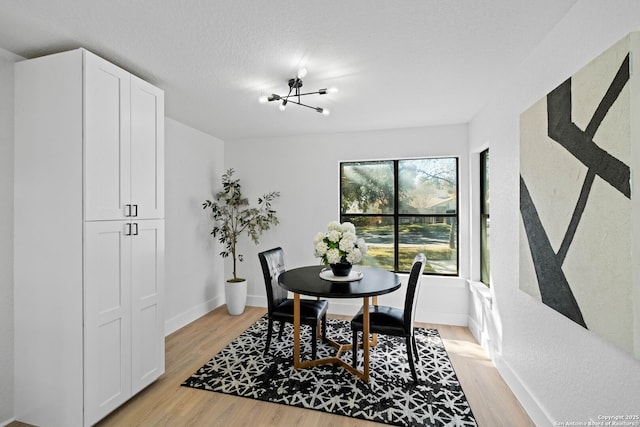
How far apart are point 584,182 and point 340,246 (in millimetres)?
1723

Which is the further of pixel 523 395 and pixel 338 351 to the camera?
pixel 338 351

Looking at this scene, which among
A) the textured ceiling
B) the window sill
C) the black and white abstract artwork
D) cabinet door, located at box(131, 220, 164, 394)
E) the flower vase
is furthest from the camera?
the window sill

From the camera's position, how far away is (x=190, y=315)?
152 inches

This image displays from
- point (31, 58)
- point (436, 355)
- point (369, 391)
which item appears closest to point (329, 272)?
point (369, 391)

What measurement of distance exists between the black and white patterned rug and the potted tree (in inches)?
37.9

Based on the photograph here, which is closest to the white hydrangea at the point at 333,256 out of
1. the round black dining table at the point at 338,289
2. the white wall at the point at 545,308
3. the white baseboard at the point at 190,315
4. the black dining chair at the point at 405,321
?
the round black dining table at the point at 338,289

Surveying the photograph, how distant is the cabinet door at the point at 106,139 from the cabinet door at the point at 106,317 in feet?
0.46

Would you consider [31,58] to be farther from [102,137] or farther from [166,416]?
[166,416]

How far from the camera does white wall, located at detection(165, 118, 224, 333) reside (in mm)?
3570

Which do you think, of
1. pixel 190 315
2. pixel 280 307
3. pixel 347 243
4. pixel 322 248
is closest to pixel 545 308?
pixel 347 243

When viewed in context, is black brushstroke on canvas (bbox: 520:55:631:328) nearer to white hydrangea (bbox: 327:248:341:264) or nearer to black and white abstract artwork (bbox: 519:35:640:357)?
black and white abstract artwork (bbox: 519:35:640:357)

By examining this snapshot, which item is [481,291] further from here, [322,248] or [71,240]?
[71,240]

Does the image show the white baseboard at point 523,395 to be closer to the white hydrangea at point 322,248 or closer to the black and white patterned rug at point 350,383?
the black and white patterned rug at point 350,383

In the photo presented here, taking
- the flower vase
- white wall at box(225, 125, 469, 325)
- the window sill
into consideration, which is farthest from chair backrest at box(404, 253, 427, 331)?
white wall at box(225, 125, 469, 325)
